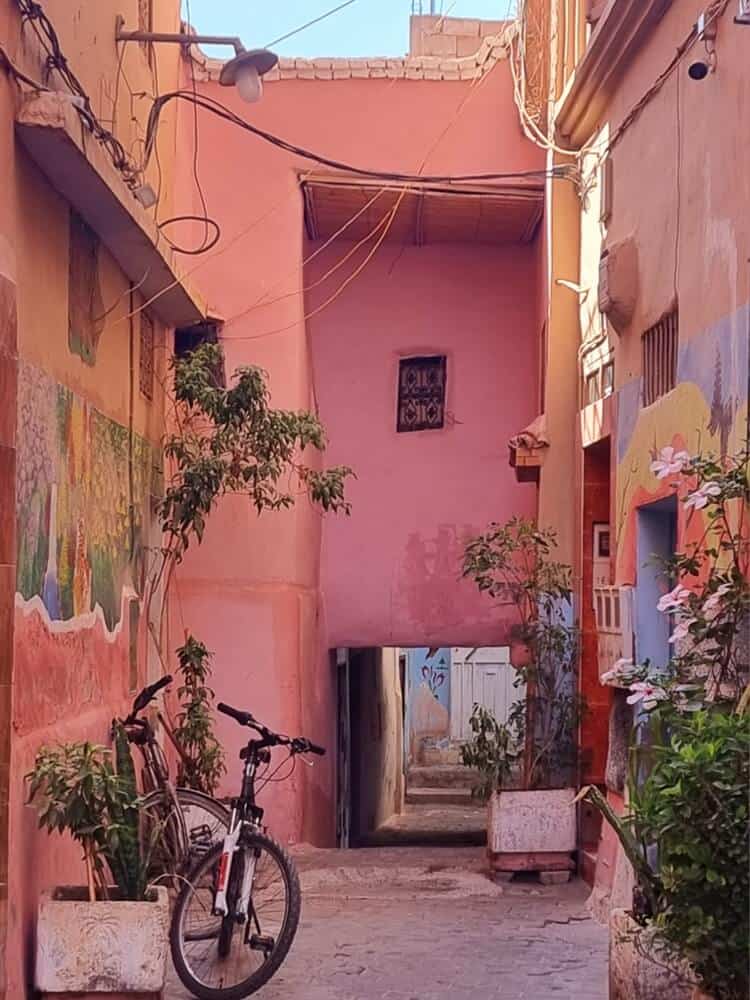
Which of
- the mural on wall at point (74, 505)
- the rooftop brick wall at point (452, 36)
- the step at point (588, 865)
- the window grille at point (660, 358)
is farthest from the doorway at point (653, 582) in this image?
the rooftop brick wall at point (452, 36)

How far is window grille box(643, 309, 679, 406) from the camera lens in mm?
7789

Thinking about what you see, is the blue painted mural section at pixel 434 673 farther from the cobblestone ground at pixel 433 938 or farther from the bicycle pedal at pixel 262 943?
the bicycle pedal at pixel 262 943

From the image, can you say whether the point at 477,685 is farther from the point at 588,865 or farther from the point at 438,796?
the point at 588,865

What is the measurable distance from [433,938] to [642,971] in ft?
9.46

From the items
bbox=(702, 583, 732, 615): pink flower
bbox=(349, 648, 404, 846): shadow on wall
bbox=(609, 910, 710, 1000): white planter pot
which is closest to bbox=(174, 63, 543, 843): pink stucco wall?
bbox=(349, 648, 404, 846): shadow on wall

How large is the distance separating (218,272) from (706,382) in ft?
19.3

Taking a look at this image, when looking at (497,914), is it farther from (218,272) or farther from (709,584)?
(218,272)

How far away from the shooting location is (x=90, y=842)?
19.0 ft

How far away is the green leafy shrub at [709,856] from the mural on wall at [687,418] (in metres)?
2.04

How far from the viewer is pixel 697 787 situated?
15.0 feet

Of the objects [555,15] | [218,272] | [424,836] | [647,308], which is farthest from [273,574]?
[424,836]

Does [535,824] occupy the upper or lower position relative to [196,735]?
lower

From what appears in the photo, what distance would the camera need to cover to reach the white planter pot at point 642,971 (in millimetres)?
5180

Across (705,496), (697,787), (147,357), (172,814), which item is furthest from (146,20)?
(697,787)
